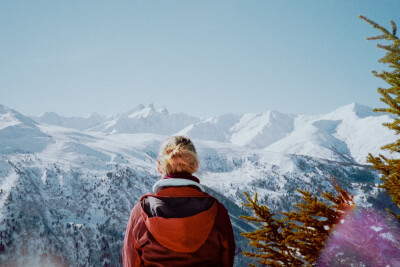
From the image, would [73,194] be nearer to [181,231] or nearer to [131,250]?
[131,250]

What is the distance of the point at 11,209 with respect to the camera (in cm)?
9819

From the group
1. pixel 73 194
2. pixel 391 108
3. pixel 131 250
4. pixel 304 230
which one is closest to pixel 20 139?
pixel 73 194

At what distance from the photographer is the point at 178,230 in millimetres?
2811

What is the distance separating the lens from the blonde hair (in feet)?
11.0

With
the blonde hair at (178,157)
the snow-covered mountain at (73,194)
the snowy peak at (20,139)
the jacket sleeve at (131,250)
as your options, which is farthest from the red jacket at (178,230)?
the snowy peak at (20,139)

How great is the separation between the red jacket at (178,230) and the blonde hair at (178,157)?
0.78 feet

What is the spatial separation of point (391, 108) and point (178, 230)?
3.53 m

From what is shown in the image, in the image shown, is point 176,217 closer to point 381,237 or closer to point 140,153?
point 381,237

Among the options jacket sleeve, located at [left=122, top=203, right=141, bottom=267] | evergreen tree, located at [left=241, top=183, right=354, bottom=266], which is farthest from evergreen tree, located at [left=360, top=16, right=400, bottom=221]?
jacket sleeve, located at [left=122, top=203, right=141, bottom=267]

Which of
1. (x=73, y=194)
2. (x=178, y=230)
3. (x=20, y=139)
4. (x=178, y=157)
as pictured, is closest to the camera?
(x=178, y=230)

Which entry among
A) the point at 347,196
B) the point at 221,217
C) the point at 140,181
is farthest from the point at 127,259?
the point at 140,181

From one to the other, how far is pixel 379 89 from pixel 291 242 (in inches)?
117

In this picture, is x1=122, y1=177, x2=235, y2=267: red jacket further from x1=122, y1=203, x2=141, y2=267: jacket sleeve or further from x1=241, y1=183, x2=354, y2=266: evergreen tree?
x1=241, y1=183, x2=354, y2=266: evergreen tree

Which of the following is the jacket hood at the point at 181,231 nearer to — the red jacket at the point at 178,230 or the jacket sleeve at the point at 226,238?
the red jacket at the point at 178,230
